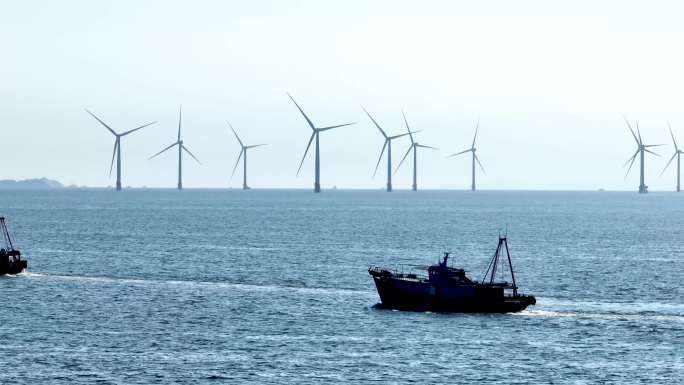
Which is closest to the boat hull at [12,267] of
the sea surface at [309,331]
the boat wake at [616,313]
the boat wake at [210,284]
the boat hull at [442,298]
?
the boat wake at [210,284]

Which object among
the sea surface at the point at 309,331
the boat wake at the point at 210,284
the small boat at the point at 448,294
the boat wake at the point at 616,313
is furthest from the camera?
the boat wake at the point at 210,284

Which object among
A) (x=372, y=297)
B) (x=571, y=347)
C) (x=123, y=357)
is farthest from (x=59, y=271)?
(x=571, y=347)

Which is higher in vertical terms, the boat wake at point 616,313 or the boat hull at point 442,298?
the boat hull at point 442,298

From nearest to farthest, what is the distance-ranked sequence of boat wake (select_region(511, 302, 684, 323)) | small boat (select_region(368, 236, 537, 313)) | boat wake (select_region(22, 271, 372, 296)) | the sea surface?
the sea surface
boat wake (select_region(511, 302, 684, 323))
small boat (select_region(368, 236, 537, 313))
boat wake (select_region(22, 271, 372, 296))

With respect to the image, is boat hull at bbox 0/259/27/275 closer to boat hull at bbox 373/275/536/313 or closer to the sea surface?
the sea surface

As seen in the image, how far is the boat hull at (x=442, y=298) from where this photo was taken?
11894cm

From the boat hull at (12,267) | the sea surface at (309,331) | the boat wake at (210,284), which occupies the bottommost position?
the sea surface at (309,331)

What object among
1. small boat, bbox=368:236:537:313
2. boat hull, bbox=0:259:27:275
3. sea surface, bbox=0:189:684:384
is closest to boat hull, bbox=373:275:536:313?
small boat, bbox=368:236:537:313

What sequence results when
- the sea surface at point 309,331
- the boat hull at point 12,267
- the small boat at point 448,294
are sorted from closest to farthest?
1. the sea surface at point 309,331
2. the small boat at point 448,294
3. the boat hull at point 12,267

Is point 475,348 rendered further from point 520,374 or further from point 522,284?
point 522,284

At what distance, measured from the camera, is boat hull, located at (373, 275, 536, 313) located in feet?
390

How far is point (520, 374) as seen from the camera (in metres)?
88.1

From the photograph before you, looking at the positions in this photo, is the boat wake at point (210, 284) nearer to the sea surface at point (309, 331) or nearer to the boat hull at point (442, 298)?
the sea surface at point (309, 331)

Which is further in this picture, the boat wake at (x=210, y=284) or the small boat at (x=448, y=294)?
the boat wake at (x=210, y=284)
